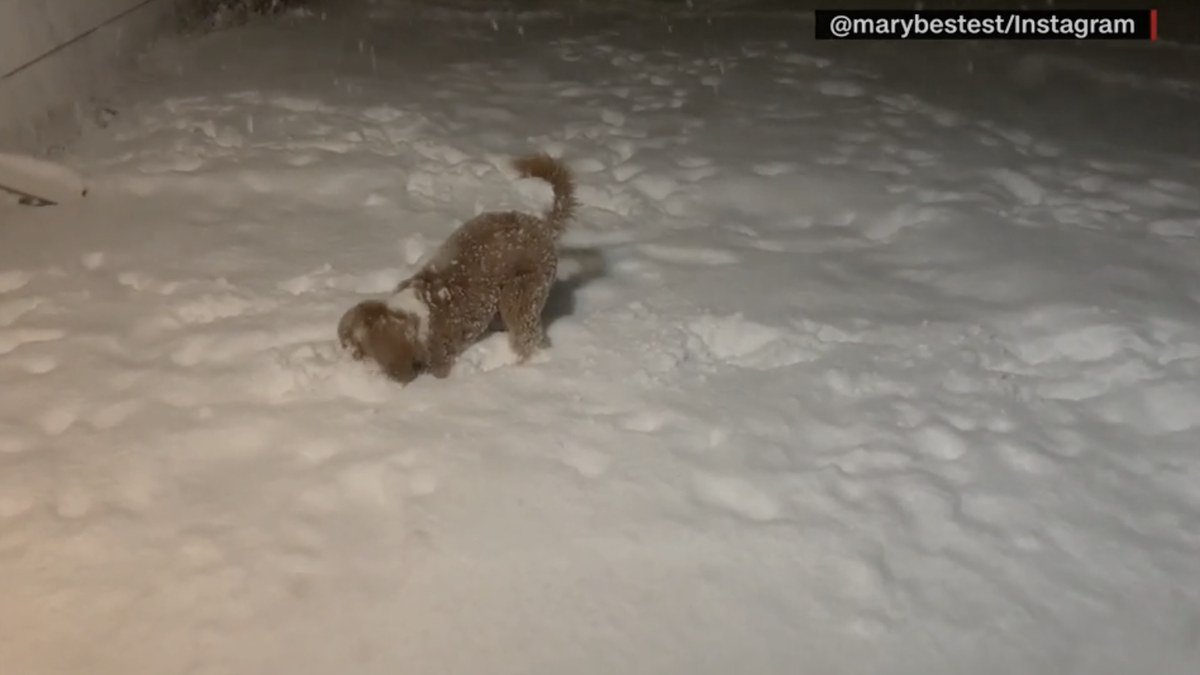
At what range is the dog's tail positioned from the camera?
110 inches

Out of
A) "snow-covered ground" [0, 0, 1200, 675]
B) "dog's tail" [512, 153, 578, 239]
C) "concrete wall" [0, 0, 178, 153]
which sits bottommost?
"snow-covered ground" [0, 0, 1200, 675]

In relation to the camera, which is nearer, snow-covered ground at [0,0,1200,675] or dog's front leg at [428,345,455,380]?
snow-covered ground at [0,0,1200,675]

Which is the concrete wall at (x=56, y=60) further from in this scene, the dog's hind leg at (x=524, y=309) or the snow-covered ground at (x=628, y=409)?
the dog's hind leg at (x=524, y=309)

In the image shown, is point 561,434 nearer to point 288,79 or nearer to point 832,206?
point 832,206

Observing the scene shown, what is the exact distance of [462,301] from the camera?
8.53 feet

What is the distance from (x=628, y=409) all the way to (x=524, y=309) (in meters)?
0.39

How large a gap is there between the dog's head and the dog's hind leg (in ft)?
0.89

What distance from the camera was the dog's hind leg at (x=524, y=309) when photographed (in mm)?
2678

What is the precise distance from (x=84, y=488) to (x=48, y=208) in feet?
5.67

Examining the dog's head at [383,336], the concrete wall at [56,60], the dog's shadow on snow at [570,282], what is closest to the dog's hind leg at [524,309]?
the dog's shadow on snow at [570,282]

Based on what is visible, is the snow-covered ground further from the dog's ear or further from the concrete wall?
the concrete wall

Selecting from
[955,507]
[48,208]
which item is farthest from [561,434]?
[48,208]

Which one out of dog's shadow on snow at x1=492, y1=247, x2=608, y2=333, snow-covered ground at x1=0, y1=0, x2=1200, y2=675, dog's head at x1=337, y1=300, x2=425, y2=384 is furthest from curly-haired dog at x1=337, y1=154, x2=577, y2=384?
dog's shadow on snow at x1=492, y1=247, x2=608, y2=333

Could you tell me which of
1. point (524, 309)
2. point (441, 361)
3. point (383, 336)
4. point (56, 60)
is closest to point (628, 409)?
point (524, 309)
